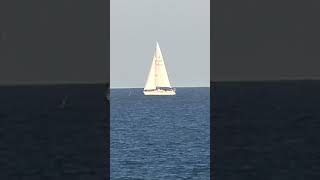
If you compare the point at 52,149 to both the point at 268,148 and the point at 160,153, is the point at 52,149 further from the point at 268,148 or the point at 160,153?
the point at 268,148

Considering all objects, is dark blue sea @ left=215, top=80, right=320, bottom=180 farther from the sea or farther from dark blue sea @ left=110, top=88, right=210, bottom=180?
the sea

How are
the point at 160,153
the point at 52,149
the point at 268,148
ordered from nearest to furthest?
the point at 268,148 → the point at 160,153 → the point at 52,149

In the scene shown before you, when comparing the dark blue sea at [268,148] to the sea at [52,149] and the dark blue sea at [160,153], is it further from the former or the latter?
the sea at [52,149]

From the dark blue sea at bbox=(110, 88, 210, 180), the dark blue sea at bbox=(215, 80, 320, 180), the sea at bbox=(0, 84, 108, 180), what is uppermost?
→ the dark blue sea at bbox=(215, 80, 320, 180)

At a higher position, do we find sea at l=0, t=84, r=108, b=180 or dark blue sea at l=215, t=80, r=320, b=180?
dark blue sea at l=215, t=80, r=320, b=180

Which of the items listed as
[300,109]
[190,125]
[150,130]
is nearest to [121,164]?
[150,130]

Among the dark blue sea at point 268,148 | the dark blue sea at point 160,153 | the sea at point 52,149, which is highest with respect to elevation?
the dark blue sea at point 268,148

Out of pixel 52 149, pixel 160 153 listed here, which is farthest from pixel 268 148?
pixel 52 149

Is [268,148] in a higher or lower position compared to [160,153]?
higher

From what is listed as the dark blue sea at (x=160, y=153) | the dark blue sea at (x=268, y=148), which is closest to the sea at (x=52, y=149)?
the dark blue sea at (x=160, y=153)

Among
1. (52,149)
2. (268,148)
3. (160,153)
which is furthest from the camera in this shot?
(52,149)

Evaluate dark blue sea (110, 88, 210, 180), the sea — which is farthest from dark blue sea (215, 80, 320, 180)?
the sea

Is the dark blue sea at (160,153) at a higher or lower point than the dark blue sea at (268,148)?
lower

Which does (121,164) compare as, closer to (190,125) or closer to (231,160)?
(231,160)
